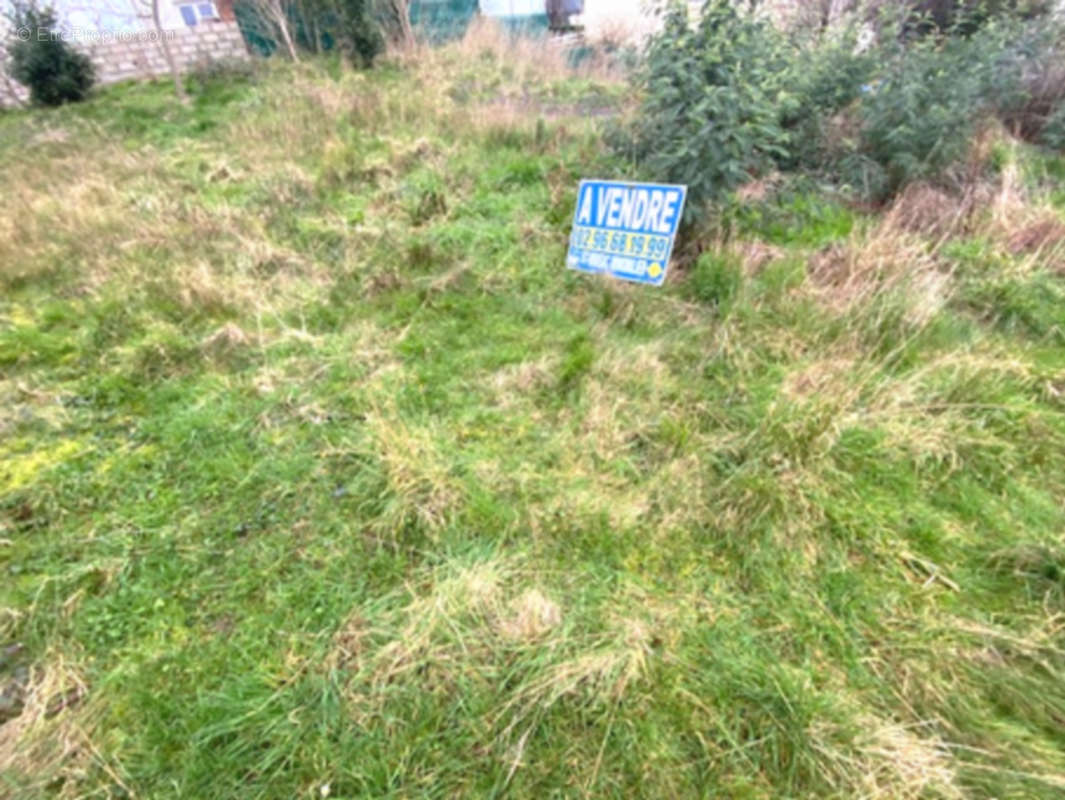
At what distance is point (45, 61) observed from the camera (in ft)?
23.1

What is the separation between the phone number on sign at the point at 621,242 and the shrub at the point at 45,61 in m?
9.03

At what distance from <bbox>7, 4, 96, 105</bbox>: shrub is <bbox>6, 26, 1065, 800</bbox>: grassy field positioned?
218 inches

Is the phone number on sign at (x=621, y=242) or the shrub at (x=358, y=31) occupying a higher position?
the shrub at (x=358, y=31)

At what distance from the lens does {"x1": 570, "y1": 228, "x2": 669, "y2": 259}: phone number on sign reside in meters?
2.61

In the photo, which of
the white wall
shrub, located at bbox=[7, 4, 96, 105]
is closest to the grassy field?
shrub, located at bbox=[7, 4, 96, 105]

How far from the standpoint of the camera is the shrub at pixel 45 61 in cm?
698

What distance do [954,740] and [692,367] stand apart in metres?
1.68

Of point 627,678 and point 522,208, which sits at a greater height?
point 522,208

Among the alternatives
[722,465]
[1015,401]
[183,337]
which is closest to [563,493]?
[722,465]

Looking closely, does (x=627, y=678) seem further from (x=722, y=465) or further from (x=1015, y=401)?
(x=1015, y=401)

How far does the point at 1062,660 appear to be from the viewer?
57.6 inches

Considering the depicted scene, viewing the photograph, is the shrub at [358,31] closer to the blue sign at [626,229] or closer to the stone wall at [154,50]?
the stone wall at [154,50]

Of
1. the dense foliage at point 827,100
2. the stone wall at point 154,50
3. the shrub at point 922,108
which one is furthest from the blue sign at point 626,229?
the stone wall at point 154,50

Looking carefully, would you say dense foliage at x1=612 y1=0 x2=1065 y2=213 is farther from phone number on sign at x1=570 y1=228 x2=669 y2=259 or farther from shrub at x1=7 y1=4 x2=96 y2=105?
shrub at x1=7 y1=4 x2=96 y2=105
